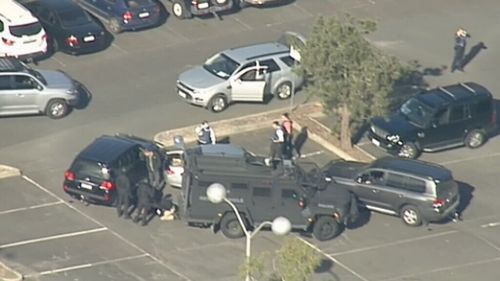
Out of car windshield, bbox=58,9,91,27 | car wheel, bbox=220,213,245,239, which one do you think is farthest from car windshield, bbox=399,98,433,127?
car windshield, bbox=58,9,91,27

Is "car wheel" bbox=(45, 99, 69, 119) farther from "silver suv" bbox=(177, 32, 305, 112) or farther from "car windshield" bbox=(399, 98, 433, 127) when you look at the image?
"car windshield" bbox=(399, 98, 433, 127)

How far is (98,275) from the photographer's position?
43.5m

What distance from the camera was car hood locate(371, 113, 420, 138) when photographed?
50688 millimetres

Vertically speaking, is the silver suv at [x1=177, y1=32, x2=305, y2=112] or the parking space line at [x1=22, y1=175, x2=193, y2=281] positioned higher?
the silver suv at [x1=177, y1=32, x2=305, y2=112]

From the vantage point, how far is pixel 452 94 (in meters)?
51.6

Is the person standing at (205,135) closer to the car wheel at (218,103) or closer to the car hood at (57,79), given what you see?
the car wheel at (218,103)

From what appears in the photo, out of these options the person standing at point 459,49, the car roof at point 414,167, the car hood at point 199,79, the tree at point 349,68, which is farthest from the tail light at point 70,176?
the person standing at point 459,49

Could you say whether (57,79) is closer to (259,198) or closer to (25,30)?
(25,30)

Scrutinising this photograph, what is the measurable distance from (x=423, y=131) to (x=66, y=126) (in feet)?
33.5

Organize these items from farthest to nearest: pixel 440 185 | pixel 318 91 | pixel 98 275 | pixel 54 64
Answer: pixel 54 64 < pixel 318 91 < pixel 440 185 < pixel 98 275

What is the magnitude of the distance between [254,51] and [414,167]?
28.0 ft

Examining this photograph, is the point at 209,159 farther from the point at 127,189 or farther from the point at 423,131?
the point at 423,131

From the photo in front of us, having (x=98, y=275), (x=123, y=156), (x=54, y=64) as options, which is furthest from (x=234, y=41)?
(x=98, y=275)

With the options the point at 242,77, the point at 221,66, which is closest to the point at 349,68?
the point at 242,77
